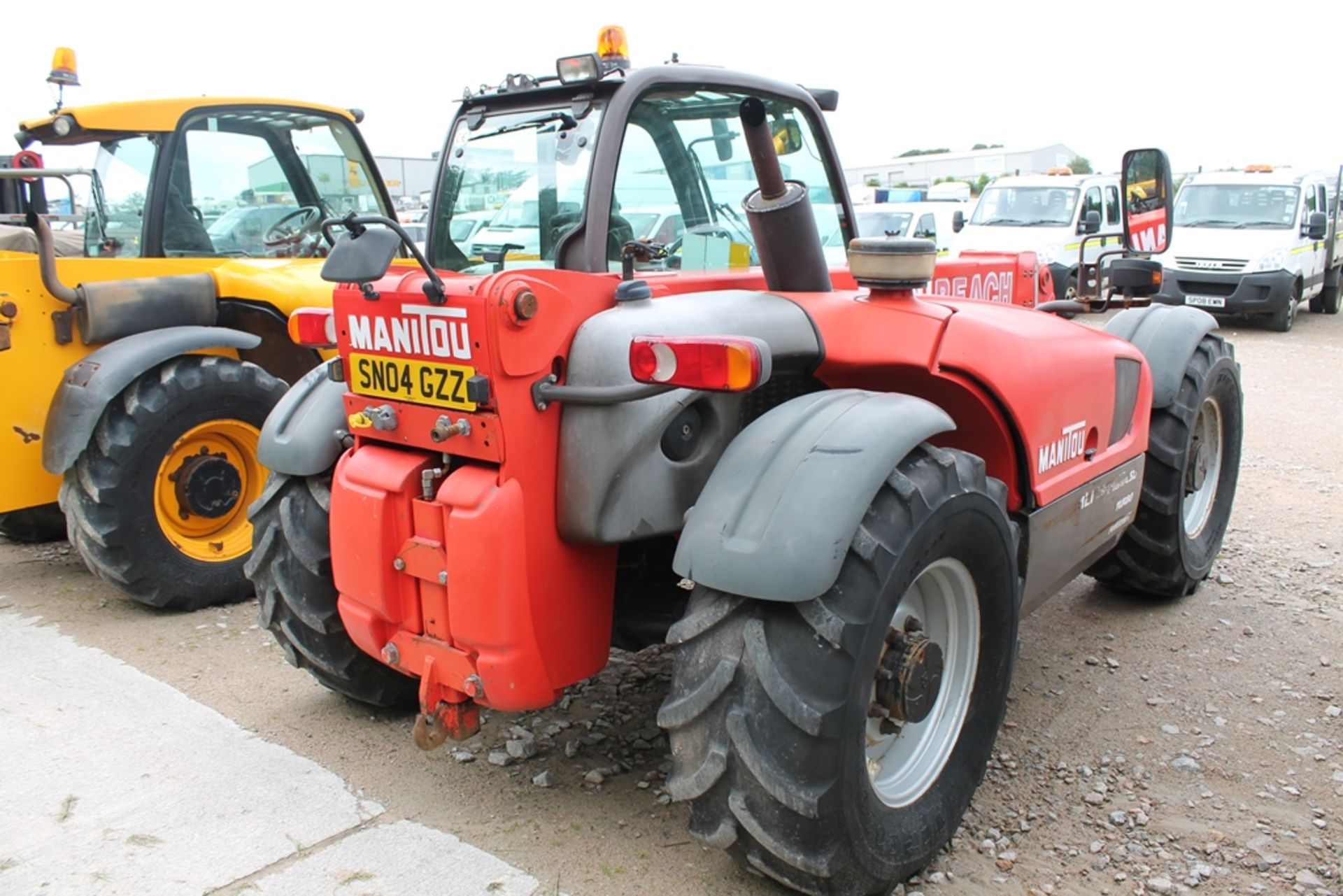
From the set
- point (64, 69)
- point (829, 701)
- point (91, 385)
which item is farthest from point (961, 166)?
point (829, 701)

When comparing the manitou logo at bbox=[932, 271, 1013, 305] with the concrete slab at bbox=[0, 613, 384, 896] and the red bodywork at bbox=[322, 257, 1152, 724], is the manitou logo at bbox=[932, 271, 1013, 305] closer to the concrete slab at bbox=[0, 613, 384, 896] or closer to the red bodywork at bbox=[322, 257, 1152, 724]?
the red bodywork at bbox=[322, 257, 1152, 724]

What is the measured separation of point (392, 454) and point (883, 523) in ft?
4.15

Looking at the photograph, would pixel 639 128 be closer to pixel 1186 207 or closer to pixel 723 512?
pixel 723 512

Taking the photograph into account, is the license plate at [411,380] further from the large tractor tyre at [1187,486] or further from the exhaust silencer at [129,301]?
the large tractor tyre at [1187,486]

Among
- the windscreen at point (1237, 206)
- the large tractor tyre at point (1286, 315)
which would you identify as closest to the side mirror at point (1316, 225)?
the windscreen at point (1237, 206)

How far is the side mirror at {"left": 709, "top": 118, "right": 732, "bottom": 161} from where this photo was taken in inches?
134

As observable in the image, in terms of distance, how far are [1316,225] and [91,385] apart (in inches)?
609

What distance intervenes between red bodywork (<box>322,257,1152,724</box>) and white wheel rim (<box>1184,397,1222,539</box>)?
1762mm

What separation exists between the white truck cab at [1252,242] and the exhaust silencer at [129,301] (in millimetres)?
12223

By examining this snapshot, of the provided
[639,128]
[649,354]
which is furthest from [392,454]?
[639,128]

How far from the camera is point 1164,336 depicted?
4.36 meters

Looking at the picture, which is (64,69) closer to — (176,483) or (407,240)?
(176,483)

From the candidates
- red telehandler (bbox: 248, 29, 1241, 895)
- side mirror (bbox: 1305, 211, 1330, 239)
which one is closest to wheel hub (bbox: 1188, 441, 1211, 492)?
red telehandler (bbox: 248, 29, 1241, 895)

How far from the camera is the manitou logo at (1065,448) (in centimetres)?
321
